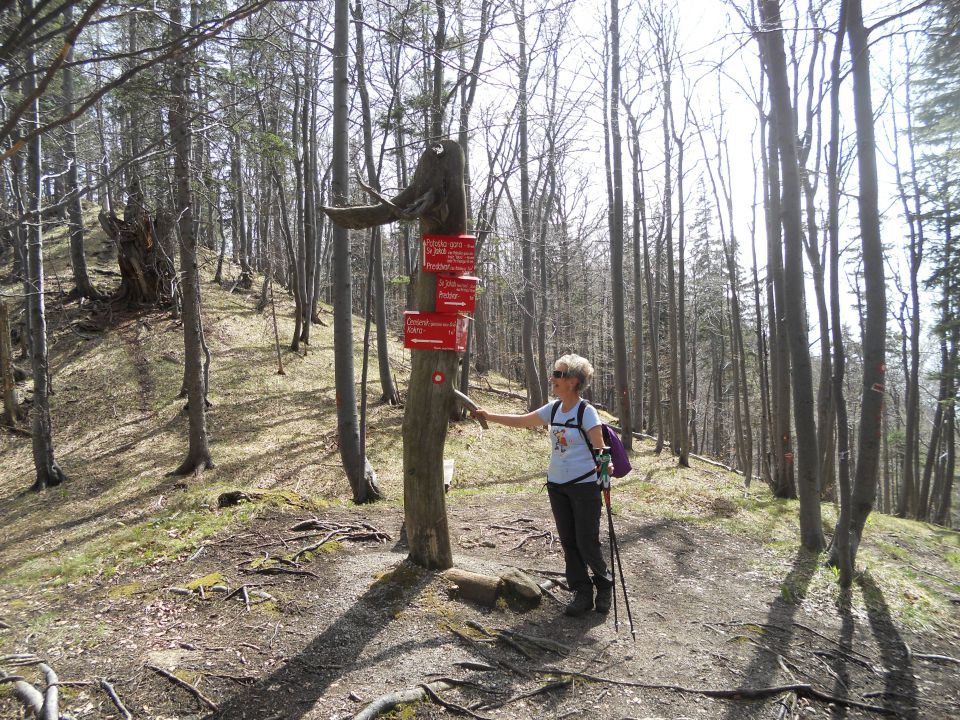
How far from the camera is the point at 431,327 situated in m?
4.40

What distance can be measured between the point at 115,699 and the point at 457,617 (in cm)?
206

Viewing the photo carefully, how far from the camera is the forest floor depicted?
3.31 m

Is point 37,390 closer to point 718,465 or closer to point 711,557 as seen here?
point 711,557

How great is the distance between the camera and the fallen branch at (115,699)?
296 cm

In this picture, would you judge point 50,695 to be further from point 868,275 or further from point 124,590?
point 868,275

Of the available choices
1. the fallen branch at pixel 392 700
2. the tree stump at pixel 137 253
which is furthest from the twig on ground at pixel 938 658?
the tree stump at pixel 137 253

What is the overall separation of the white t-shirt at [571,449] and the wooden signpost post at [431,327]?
0.87 metres

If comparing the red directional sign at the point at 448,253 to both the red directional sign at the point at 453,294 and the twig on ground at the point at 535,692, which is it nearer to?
the red directional sign at the point at 453,294

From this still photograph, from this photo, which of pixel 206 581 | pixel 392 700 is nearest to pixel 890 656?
pixel 392 700

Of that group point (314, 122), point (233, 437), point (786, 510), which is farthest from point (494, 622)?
point (314, 122)

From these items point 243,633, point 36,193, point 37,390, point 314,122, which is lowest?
point 243,633

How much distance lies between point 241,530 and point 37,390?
752cm

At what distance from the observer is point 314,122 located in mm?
18484

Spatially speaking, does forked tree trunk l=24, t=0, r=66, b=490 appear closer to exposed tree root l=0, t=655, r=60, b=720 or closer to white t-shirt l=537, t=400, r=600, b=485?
exposed tree root l=0, t=655, r=60, b=720
